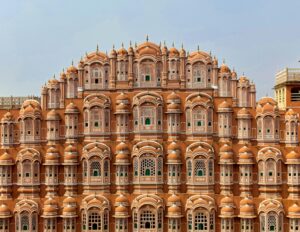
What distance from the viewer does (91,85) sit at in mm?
44375

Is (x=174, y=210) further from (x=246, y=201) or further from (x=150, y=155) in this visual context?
(x=246, y=201)

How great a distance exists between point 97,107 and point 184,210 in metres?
11.3

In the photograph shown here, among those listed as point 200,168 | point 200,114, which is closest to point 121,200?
point 200,168

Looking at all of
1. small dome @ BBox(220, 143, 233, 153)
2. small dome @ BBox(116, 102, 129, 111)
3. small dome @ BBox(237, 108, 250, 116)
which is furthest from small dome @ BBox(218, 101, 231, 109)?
small dome @ BBox(116, 102, 129, 111)

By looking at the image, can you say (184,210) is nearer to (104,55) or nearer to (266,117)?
(266,117)

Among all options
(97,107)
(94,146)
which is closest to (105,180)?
(94,146)

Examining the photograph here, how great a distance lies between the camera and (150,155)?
1674 inches

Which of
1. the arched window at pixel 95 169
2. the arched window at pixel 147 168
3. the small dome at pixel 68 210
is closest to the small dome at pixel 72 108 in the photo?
the arched window at pixel 95 169

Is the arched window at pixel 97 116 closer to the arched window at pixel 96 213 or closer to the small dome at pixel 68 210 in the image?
the arched window at pixel 96 213

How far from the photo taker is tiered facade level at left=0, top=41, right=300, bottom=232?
139ft

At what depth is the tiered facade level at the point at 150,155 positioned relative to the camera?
4231 cm

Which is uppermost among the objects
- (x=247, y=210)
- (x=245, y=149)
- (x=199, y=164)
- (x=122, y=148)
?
(x=122, y=148)

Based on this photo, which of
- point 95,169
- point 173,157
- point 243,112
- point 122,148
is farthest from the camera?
point 243,112

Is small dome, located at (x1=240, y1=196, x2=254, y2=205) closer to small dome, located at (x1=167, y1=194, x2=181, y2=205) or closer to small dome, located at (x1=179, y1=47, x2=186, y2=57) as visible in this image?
small dome, located at (x1=167, y1=194, x2=181, y2=205)
